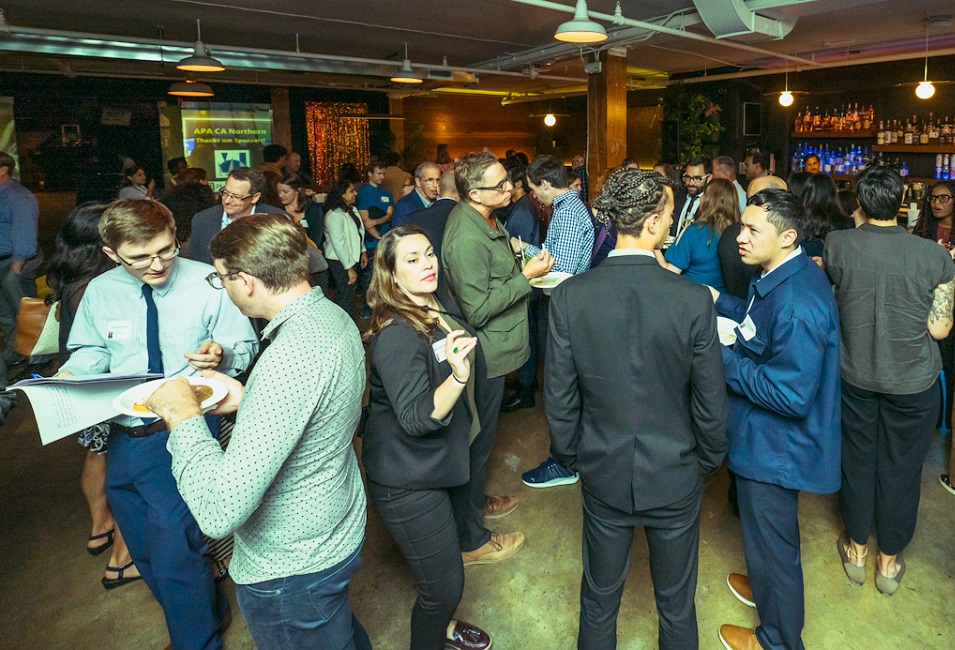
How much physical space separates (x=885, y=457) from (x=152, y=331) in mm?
2770

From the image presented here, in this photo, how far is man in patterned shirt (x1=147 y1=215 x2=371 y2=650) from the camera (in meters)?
1.36

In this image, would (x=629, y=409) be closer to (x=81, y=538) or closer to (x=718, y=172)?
(x=81, y=538)

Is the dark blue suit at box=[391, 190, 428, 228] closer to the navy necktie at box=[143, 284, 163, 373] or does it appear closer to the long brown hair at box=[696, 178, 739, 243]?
the long brown hair at box=[696, 178, 739, 243]

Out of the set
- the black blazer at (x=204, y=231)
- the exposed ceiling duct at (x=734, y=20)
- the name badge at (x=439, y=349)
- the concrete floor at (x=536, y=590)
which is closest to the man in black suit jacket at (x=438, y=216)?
the black blazer at (x=204, y=231)

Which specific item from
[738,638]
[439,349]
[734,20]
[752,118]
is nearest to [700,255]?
[738,638]

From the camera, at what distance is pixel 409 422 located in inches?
70.8

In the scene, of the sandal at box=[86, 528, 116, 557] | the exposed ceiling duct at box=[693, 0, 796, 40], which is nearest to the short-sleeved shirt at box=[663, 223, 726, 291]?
the sandal at box=[86, 528, 116, 557]

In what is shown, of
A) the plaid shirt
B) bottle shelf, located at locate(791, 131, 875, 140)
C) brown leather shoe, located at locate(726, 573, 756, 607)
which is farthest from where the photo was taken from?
bottle shelf, located at locate(791, 131, 875, 140)

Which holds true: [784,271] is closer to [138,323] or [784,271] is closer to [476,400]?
[476,400]

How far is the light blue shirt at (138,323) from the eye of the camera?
210 centimetres

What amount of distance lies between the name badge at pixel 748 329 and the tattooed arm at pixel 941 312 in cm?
95

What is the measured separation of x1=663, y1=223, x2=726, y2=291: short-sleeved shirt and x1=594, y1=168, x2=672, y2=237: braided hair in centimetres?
174

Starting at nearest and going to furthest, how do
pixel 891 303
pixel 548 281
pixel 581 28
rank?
pixel 891 303
pixel 548 281
pixel 581 28

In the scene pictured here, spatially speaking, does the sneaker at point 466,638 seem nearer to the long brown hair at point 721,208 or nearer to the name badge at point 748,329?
the name badge at point 748,329
